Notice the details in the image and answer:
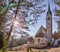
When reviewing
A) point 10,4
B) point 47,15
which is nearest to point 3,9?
point 10,4

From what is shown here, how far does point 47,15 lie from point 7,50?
0.88m

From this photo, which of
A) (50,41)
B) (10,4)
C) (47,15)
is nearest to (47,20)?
(47,15)

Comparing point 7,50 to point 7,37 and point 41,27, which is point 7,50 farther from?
point 41,27

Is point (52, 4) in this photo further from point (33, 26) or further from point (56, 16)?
point (33, 26)

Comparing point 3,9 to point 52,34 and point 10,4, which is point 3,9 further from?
point 52,34

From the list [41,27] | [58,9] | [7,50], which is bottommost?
[7,50]

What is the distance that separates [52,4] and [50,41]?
63cm

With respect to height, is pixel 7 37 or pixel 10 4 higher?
pixel 10 4

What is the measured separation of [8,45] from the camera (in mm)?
3619

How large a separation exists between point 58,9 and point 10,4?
2.66 ft

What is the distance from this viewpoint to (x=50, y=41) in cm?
364

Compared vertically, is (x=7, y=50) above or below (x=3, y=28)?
below

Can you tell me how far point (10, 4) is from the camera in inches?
148

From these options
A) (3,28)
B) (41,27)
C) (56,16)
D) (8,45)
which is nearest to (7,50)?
(8,45)
